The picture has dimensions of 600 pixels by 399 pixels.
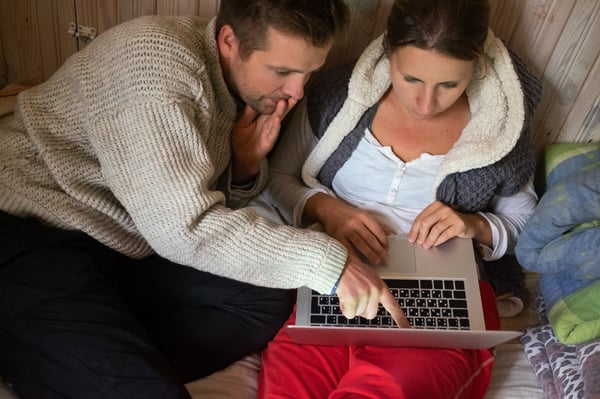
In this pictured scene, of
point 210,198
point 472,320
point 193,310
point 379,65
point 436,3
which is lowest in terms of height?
point 193,310

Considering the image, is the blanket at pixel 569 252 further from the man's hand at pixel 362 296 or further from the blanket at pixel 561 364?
the man's hand at pixel 362 296

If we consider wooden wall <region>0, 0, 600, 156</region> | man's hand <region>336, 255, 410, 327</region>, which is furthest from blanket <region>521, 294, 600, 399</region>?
wooden wall <region>0, 0, 600, 156</region>

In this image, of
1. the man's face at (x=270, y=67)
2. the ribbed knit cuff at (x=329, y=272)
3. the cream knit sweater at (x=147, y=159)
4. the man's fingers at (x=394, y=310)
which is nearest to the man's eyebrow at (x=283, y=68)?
the man's face at (x=270, y=67)

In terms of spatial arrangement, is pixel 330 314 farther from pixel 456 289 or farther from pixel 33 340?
pixel 33 340

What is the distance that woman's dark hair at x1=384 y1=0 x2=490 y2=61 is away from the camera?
1.11m

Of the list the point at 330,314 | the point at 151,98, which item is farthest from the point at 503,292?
the point at 151,98

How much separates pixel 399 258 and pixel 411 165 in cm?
21

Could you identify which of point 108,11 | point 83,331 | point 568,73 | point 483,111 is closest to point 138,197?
point 83,331

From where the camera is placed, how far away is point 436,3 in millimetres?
1120

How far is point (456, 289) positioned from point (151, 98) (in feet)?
2.25

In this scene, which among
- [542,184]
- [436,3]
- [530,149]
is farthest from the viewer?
[542,184]

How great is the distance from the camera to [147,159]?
101 centimetres

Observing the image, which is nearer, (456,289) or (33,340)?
(33,340)

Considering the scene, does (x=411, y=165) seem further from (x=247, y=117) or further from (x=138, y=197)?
(x=138, y=197)
